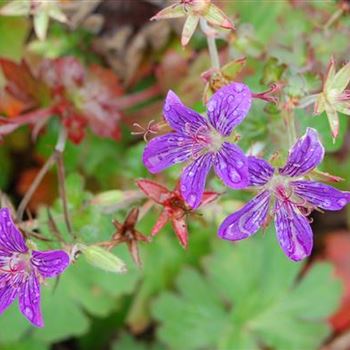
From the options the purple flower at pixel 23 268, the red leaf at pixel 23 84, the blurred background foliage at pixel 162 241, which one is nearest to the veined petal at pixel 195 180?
the purple flower at pixel 23 268

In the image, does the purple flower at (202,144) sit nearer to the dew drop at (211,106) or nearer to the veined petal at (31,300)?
the dew drop at (211,106)

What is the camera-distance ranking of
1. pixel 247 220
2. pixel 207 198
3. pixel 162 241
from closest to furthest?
pixel 247 220, pixel 207 198, pixel 162 241

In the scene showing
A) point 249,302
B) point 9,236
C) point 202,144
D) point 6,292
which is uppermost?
point 202,144

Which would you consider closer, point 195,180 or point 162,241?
point 195,180

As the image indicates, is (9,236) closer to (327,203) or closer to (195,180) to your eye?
(195,180)

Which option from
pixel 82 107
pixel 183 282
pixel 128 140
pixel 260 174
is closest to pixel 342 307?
pixel 183 282

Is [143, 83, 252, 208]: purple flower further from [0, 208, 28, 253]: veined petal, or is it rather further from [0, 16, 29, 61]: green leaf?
[0, 16, 29, 61]: green leaf

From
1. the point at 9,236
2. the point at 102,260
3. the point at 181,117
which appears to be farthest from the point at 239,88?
the point at 9,236
